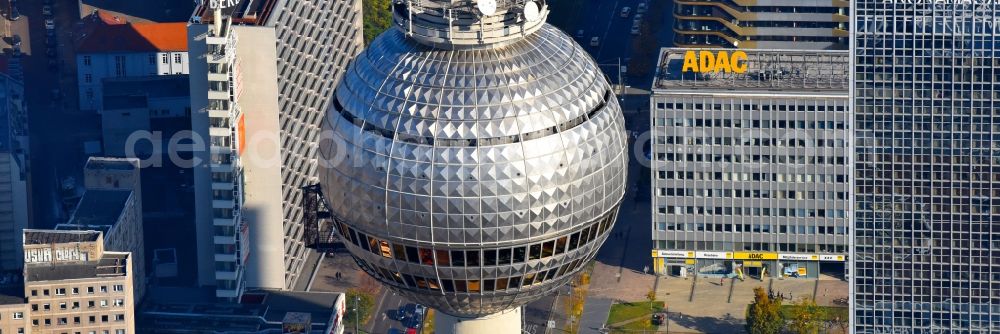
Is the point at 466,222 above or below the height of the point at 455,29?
below
